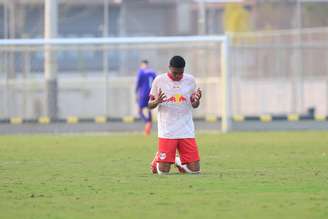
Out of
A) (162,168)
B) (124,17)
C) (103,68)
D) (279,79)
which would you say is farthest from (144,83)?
(162,168)

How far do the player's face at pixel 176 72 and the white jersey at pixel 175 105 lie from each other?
0.28 ft

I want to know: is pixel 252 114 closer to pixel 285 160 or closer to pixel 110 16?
pixel 110 16

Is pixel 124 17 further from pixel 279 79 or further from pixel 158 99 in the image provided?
pixel 158 99

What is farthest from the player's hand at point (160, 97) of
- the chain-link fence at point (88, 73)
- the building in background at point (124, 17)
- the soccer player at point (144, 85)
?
the building in background at point (124, 17)

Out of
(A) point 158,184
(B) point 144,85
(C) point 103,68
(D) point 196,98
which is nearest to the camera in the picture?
(A) point 158,184

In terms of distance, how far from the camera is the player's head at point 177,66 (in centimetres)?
1486

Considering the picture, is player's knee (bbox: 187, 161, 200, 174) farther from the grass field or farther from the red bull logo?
the red bull logo

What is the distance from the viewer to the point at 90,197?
11.7 m

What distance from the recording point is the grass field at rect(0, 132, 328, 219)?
34.3 feet

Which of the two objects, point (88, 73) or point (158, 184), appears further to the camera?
point (88, 73)

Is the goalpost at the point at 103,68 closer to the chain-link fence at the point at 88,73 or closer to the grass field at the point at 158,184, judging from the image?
the chain-link fence at the point at 88,73

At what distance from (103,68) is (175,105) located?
17887 millimetres

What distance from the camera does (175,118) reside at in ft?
49.7

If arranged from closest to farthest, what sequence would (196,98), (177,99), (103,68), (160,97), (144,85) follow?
(160,97) < (196,98) < (177,99) < (144,85) < (103,68)
